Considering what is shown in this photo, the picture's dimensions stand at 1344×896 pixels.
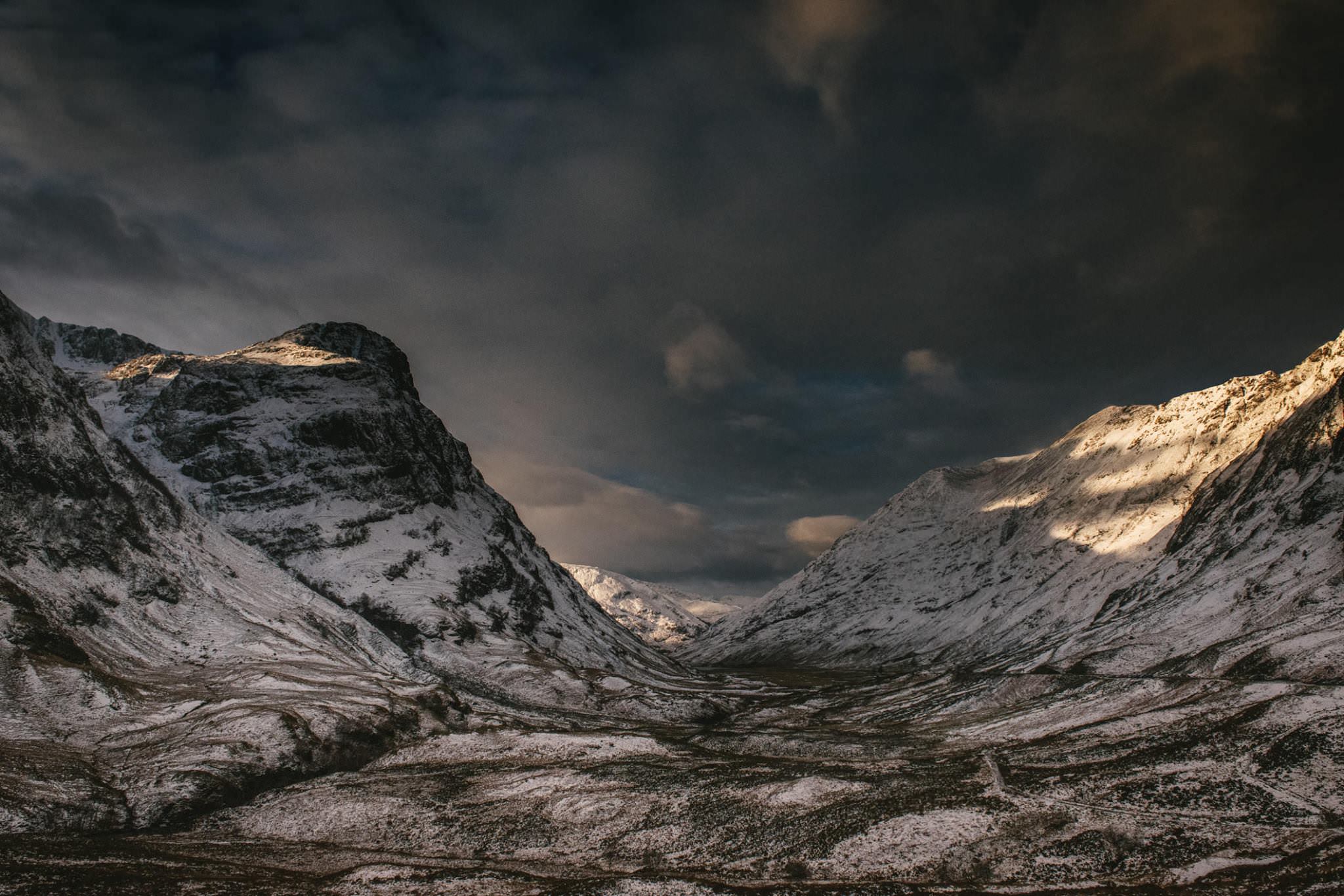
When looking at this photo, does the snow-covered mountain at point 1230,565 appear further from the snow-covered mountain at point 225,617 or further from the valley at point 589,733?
the snow-covered mountain at point 225,617

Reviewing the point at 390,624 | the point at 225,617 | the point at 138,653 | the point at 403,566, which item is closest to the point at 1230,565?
the point at 390,624

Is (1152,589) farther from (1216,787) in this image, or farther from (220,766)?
(220,766)

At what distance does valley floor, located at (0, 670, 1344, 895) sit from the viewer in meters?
31.1

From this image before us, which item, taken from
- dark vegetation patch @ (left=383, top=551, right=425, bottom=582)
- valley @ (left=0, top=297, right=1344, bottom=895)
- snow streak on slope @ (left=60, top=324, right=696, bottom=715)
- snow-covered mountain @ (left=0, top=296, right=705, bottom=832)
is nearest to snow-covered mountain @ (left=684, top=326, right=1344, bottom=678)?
valley @ (left=0, top=297, right=1344, bottom=895)

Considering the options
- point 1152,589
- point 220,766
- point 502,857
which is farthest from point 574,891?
point 1152,589

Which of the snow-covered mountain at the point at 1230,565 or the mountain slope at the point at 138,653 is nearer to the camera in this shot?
Answer: the mountain slope at the point at 138,653

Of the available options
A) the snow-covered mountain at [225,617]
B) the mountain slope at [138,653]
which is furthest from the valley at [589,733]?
the snow-covered mountain at [225,617]

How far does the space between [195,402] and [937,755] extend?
208238mm

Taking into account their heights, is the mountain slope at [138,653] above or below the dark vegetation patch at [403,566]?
below

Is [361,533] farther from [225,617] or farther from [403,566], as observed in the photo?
[225,617]

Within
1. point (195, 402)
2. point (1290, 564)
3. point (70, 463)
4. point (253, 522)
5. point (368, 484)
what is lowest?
point (1290, 564)

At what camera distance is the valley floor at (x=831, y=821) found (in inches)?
1225

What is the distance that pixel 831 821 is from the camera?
132ft

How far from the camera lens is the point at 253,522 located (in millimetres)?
171750
